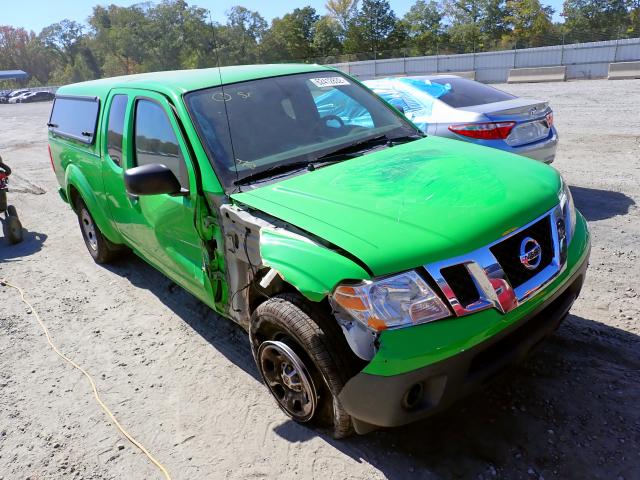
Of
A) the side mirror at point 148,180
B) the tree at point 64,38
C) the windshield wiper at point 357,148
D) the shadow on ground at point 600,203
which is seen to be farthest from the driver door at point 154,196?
the tree at point 64,38

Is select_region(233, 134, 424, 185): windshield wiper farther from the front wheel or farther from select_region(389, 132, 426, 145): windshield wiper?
the front wheel

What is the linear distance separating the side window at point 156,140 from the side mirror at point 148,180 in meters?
0.15

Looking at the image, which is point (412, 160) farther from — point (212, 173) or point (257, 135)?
point (212, 173)

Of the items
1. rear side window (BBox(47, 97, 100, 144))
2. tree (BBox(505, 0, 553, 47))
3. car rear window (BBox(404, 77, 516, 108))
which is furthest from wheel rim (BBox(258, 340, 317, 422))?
tree (BBox(505, 0, 553, 47))

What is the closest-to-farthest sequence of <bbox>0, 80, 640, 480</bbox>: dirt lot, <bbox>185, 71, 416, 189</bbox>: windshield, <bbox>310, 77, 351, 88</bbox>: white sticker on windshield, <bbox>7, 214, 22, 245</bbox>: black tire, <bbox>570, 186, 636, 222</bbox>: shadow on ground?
<bbox>0, 80, 640, 480</bbox>: dirt lot
<bbox>185, 71, 416, 189</bbox>: windshield
<bbox>310, 77, 351, 88</bbox>: white sticker on windshield
<bbox>570, 186, 636, 222</bbox>: shadow on ground
<bbox>7, 214, 22, 245</bbox>: black tire

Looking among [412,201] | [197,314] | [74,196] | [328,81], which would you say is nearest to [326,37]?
[74,196]

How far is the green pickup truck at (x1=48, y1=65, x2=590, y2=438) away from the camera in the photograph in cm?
224

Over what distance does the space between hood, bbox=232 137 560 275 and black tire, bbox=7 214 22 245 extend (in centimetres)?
507

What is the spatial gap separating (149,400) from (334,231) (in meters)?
1.87

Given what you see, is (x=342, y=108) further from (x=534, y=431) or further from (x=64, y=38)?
(x=64, y=38)

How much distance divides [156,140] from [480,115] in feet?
12.0

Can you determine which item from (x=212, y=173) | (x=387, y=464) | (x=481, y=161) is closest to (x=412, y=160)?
(x=481, y=161)

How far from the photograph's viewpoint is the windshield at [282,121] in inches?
126

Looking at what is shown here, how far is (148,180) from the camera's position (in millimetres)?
3018
